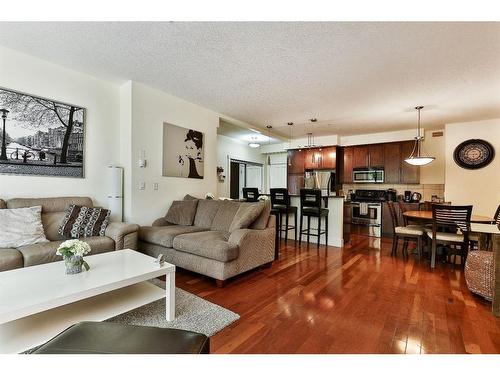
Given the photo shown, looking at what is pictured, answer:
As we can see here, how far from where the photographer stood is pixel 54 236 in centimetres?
261

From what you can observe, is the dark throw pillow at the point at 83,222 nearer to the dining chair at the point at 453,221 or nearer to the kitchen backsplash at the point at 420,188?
the dining chair at the point at 453,221

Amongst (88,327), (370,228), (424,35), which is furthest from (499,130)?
(88,327)

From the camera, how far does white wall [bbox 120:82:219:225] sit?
11.1ft

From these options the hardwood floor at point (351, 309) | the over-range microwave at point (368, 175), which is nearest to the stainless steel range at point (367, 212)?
the over-range microwave at point (368, 175)

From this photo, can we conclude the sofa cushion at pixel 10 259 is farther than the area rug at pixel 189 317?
Yes

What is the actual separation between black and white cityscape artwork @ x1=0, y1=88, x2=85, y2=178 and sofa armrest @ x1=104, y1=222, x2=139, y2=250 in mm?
940

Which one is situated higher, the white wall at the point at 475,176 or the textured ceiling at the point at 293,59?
the textured ceiling at the point at 293,59

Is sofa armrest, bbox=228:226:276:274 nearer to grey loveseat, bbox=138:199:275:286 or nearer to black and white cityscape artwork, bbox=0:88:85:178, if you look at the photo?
grey loveseat, bbox=138:199:275:286

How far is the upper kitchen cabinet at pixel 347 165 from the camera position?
627cm

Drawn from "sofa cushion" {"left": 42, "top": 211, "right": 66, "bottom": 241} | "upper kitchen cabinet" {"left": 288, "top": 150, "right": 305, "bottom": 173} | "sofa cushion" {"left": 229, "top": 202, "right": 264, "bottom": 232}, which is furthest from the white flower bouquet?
"upper kitchen cabinet" {"left": 288, "top": 150, "right": 305, "bottom": 173}

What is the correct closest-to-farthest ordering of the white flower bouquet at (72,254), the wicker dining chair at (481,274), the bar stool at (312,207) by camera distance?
the white flower bouquet at (72,254) < the wicker dining chair at (481,274) < the bar stool at (312,207)

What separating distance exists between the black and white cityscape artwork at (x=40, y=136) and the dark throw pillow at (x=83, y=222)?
1.90 ft

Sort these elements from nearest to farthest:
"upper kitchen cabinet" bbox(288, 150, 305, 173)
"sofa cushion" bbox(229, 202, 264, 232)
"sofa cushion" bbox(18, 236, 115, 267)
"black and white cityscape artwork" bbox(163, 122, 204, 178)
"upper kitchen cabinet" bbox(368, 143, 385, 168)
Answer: "sofa cushion" bbox(18, 236, 115, 267), "sofa cushion" bbox(229, 202, 264, 232), "black and white cityscape artwork" bbox(163, 122, 204, 178), "upper kitchen cabinet" bbox(368, 143, 385, 168), "upper kitchen cabinet" bbox(288, 150, 305, 173)
